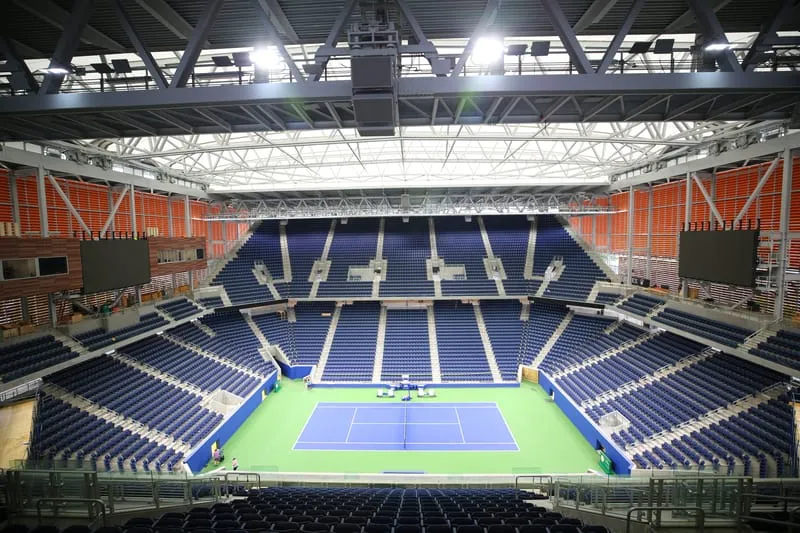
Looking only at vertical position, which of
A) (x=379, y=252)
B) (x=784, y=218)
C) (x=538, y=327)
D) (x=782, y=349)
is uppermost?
(x=784, y=218)

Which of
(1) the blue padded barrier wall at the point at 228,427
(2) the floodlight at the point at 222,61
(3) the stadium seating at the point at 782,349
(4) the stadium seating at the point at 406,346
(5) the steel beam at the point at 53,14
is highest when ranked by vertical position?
(5) the steel beam at the point at 53,14

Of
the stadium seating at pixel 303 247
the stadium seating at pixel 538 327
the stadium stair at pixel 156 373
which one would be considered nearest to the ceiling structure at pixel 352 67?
the stadium stair at pixel 156 373

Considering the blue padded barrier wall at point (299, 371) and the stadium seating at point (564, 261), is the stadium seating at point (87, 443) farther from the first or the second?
the stadium seating at point (564, 261)

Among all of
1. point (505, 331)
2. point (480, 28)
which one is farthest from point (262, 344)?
point (480, 28)

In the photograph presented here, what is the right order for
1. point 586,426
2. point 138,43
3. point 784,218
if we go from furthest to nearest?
point 586,426
point 784,218
point 138,43

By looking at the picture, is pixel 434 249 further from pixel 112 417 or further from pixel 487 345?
pixel 112 417

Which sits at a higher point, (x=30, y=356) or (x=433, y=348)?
(x=30, y=356)

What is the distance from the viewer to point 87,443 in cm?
1413

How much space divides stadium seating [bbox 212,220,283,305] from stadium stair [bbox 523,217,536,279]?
2157cm

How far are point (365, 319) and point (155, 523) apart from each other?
24.6 meters

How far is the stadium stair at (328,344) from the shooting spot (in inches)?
1039

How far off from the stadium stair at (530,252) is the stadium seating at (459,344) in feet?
19.1

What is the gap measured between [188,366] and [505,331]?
21741mm

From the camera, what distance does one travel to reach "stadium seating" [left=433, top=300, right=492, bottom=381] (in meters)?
25.9
